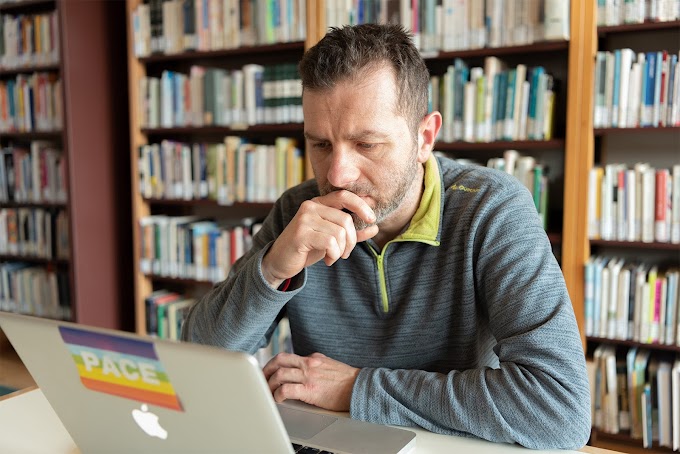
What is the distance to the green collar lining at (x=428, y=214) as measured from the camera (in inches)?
51.3

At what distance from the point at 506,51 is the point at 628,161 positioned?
66cm

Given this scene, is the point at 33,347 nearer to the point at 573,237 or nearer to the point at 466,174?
the point at 466,174

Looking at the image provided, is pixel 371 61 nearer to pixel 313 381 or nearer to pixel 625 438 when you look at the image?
pixel 313 381

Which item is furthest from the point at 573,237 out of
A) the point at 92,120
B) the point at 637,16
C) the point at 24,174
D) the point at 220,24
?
the point at 24,174

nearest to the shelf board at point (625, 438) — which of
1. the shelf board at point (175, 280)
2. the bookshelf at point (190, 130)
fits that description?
the bookshelf at point (190, 130)

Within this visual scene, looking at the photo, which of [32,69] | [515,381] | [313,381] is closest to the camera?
[515,381]

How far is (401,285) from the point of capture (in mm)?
1333

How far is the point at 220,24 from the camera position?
307 centimetres

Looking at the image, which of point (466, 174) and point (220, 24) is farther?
→ point (220, 24)

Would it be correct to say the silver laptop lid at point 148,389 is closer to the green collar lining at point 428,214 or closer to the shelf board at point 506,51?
the green collar lining at point 428,214

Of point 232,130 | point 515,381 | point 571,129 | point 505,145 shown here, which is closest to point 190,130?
point 232,130

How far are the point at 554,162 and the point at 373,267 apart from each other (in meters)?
1.58

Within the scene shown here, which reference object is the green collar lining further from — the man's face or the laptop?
the laptop

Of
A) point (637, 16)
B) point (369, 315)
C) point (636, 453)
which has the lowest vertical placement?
point (636, 453)
